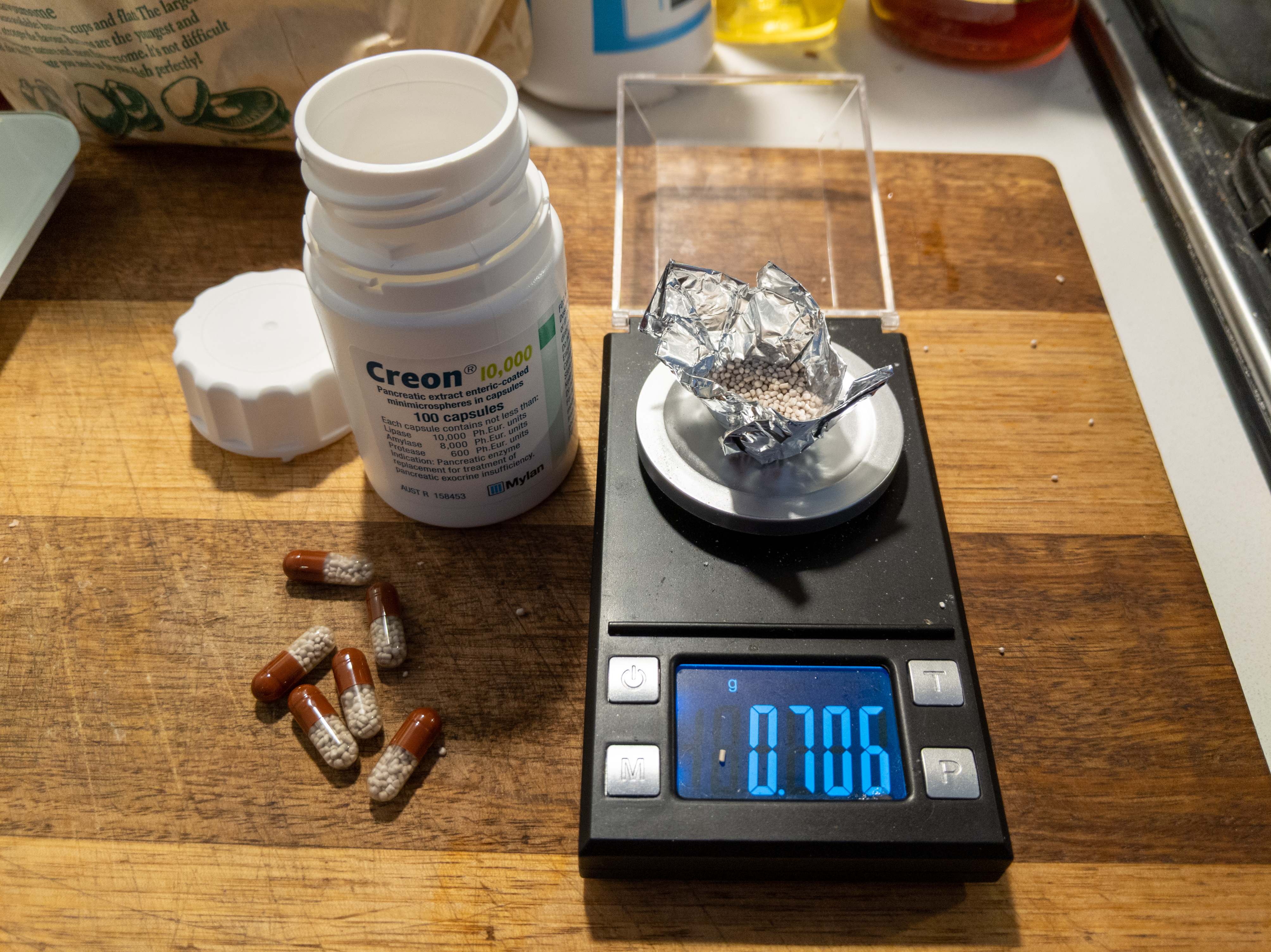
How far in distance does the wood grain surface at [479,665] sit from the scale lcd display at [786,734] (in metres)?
0.07

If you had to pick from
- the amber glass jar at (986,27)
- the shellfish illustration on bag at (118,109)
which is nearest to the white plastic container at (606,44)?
the amber glass jar at (986,27)

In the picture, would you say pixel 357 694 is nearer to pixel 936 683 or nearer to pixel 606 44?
pixel 936 683

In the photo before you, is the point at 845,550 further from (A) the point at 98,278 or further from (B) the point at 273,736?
(A) the point at 98,278

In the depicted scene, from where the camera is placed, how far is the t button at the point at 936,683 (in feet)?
1.80

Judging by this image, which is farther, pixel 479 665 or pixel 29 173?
pixel 29 173

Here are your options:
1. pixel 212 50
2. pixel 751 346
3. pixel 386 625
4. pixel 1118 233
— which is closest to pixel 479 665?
pixel 386 625

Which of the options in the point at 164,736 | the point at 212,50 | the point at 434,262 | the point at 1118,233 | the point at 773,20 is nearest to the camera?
the point at 434,262

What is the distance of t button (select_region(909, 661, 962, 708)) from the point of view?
1.80ft

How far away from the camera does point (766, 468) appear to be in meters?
0.61

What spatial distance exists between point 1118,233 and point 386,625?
768 mm

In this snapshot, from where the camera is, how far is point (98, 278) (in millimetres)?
837

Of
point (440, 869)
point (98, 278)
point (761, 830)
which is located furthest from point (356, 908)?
point (98, 278)

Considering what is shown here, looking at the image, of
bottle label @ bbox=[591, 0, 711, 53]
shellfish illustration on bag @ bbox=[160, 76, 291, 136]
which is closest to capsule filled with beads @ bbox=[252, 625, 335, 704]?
shellfish illustration on bag @ bbox=[160, 76, 291, 136]

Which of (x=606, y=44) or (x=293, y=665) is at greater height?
(x=606, y=44)
